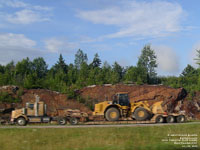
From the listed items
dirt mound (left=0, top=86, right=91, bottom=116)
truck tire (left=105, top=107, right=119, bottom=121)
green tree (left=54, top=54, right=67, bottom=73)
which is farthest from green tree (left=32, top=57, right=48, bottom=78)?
truck tire (left=105, top=107, right=119, bottom=121)

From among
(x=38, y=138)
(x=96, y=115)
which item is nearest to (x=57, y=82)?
(x=96, y=115)

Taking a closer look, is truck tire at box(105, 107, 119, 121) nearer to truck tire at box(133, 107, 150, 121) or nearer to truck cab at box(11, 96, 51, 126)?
truck tire at box(133, 107, 150, 121)

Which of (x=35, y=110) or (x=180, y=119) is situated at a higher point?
(x=35, y=110)

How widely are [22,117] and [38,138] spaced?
11.9 meters

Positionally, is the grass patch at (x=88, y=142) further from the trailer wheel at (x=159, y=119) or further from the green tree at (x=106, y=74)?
the green tree at (x=106, y=74)

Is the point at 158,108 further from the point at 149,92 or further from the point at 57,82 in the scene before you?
the point at 57,82

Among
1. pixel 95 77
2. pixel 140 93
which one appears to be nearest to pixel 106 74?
pixel 95 77

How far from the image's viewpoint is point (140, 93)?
140 ft

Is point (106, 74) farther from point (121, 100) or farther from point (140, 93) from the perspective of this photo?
A: point (121, 100)

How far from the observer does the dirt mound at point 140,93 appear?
4162cm

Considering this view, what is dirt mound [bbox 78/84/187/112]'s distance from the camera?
A: 137 feet

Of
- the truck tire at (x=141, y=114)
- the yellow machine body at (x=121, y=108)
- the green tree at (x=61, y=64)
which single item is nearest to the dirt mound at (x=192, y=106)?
the truck tire at (x=141, y=114)

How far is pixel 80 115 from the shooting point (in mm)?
26281

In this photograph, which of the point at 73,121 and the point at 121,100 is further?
the point at 121,100
